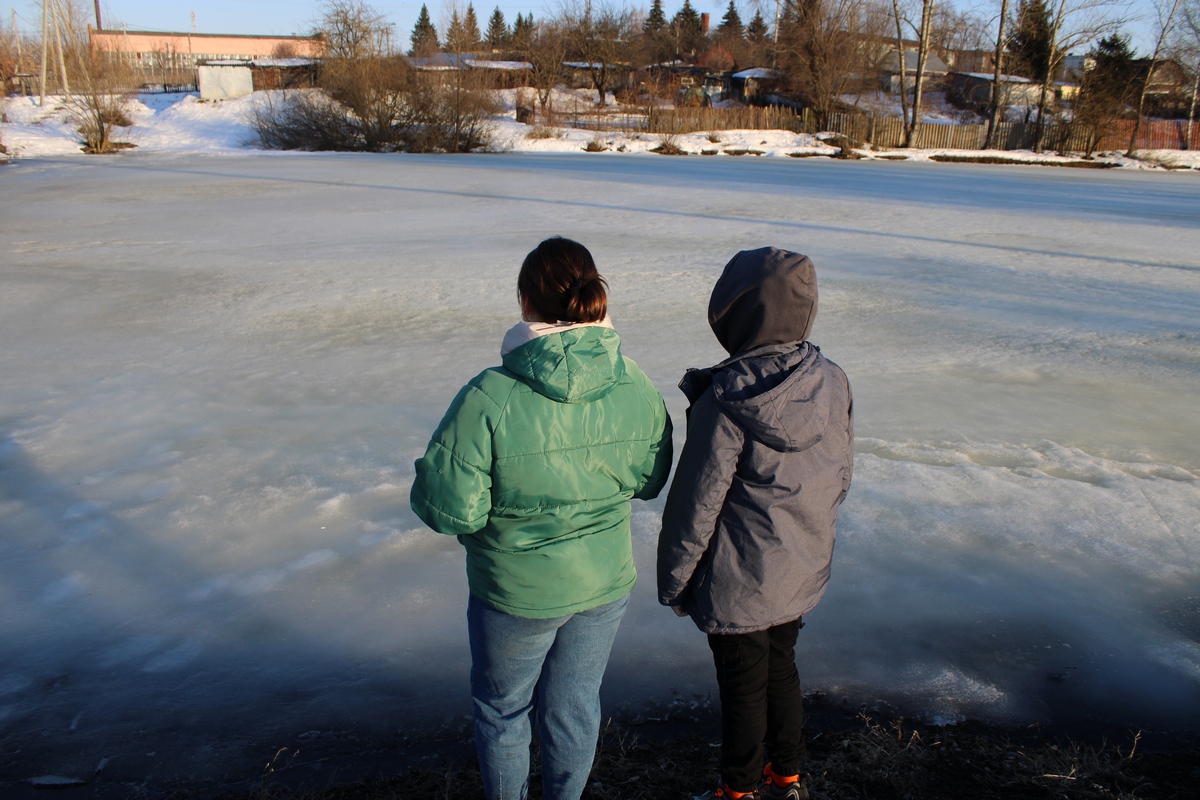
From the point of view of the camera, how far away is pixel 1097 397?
16.1 ft

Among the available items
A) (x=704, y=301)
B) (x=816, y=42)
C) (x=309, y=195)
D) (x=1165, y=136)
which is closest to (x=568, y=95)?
(x=816, y=42)

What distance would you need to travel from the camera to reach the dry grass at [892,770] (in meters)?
2.02

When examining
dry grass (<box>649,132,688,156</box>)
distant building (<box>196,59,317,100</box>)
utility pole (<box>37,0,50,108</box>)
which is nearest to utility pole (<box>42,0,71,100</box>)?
utility pole (<box>37,0,50,108</box>)

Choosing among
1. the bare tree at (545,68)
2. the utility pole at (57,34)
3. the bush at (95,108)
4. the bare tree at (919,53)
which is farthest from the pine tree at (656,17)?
the bush at (95,108)

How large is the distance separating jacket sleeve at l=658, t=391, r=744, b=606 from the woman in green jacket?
0.22 ft

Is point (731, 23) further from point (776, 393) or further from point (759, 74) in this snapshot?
point (776, 393)

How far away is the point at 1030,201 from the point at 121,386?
14.4 meters

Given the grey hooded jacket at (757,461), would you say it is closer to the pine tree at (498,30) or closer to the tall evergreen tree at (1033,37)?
the tall evergreen tree at (1033,37)

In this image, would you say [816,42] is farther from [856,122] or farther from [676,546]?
[676,546]

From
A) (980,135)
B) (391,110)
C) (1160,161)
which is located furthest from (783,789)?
(980,135)

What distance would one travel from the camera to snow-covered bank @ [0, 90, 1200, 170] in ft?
99.7

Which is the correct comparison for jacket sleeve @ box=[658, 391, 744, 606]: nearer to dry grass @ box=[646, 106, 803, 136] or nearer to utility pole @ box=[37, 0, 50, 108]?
dry grass @ box=[646, 106, 803, 136]

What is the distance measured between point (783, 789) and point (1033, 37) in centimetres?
4976

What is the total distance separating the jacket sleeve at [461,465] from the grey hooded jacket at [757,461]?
0.42 m
